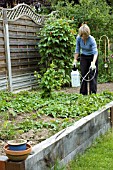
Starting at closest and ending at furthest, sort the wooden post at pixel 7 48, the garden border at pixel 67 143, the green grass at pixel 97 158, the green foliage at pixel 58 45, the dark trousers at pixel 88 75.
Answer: the garden border at pixel 67 143
the green grass at pixel 97 158
the dark trousers at pixel 88 75
the wooden post at pixel 7 48
the green foliage at pixel 58 45

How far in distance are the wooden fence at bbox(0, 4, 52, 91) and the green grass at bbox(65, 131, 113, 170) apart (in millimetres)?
3746

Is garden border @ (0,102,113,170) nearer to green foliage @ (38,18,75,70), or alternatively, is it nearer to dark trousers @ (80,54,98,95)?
dark trousers @ (80,54,98,95)

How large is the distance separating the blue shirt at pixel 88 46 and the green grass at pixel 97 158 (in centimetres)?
224

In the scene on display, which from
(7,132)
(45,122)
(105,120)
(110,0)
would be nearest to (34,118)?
(45,122)

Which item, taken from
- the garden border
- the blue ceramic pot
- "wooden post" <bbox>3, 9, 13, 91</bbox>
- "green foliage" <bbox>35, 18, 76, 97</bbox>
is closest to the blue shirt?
the garden border

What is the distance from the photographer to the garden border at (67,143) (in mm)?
2373

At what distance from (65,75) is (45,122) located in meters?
4.48

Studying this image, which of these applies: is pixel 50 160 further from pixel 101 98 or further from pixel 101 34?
pixel 101 34

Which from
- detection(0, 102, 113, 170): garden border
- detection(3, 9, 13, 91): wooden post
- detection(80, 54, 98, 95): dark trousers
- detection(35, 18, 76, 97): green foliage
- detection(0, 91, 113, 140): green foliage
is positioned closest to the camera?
detection(0, 102, 113, 170): garden border

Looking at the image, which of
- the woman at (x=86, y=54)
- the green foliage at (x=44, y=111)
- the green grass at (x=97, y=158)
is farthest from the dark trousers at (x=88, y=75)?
the green grass at (x=97, y=158)

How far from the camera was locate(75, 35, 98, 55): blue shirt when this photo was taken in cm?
558

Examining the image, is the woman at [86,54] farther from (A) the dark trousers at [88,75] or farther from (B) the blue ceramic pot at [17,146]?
(B) the blue ceramic pot at [17,146]

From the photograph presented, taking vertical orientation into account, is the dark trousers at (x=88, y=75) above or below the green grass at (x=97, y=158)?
above

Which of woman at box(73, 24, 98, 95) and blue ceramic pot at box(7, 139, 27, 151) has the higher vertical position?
woman at box(73, 24, 98, 95)
